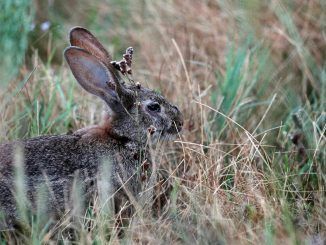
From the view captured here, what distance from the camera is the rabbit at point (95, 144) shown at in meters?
4.48

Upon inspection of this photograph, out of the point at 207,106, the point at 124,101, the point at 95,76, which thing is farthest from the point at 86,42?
the point at 207,106

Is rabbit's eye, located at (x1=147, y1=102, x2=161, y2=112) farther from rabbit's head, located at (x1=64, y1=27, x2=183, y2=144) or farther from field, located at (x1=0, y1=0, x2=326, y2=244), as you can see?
field, located at (x1=0, y1=0, x2=326, y2=244)

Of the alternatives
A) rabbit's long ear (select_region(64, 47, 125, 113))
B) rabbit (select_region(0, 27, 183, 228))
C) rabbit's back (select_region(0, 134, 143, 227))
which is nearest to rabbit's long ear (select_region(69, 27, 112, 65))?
rabbit (select_region(0, 27, 183, 228))

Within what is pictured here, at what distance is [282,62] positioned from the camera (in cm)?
687

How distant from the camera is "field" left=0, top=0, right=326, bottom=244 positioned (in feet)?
13.9

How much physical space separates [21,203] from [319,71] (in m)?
3.15

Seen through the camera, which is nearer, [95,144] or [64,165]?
[64,165]

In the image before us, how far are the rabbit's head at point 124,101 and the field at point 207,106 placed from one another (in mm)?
167

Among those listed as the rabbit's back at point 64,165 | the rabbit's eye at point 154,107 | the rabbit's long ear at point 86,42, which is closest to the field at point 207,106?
the rabbit's back at point 64,165

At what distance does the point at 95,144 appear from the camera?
16.0 feet

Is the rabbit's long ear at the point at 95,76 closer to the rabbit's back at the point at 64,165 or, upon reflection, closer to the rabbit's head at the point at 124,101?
the rabbit's head at the point at 124,101

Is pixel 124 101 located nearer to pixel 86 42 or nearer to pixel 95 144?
pixel 95 144

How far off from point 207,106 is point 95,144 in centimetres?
72

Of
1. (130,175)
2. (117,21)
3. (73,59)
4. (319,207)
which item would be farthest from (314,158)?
(117,21)
